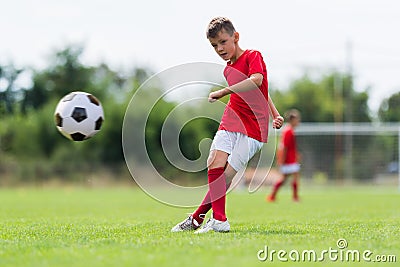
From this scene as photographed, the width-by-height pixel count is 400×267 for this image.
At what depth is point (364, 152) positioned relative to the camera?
26.4 m

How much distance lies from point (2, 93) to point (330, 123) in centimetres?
1749

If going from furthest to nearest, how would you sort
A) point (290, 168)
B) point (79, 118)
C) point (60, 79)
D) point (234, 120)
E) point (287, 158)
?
point (60, 79) → point (287, 158) → point (290, 168) → point (79, 118) → point (234, 120)

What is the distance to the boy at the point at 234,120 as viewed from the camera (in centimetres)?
641

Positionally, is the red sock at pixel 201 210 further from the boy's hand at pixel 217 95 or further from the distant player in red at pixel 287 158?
the distant player in red at pixel 287 158

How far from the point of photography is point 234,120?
21.3 ft

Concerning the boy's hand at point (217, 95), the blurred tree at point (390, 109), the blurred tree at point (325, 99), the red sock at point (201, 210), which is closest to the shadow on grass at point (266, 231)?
the red sock at point (201, 210)

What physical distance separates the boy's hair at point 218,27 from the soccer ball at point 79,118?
2379mm

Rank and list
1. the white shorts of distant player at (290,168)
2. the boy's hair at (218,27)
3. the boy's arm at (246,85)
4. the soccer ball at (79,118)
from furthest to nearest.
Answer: the white shorts of distant player at (290,168), the soccer ball at (79,118), the boy's hair at (218,27), the boy's arm at (246,85)

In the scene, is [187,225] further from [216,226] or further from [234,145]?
[234,145]

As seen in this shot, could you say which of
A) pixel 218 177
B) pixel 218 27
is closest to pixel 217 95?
pixel 218 27

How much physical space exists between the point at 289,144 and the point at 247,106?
9.47 meters

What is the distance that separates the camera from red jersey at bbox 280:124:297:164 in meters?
15.8

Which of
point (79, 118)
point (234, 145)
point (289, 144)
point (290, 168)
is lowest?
point (290, 168)

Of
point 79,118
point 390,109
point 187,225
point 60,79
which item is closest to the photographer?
point 187,225
